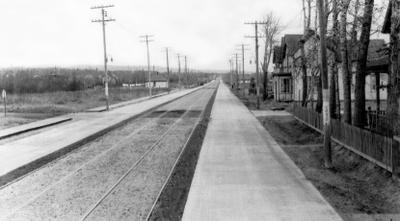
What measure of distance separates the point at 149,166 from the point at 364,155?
21.9 ft

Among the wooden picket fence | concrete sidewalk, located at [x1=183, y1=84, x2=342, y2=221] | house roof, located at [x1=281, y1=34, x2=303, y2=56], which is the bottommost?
concrete sidewalk, located at [x1=183, y1=84, x2=342, y2=221]

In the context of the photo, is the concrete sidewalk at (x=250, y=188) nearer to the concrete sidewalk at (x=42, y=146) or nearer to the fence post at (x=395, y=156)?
the fence post at (x=395, y=156)

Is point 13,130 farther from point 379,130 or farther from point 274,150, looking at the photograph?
point 379,130

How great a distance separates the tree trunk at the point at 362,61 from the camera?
50.7ft

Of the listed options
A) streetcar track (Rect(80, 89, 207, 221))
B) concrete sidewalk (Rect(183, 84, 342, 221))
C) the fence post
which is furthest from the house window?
the fence post

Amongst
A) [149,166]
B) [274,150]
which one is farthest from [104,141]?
[274,150]

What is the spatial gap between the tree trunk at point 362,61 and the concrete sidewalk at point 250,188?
125 inches

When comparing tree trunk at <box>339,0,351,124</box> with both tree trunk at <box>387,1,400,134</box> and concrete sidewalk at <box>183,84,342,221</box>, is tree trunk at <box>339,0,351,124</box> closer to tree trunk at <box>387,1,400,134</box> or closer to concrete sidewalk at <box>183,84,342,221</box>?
concrete sidewalk at <box>183,84,342,221</box>

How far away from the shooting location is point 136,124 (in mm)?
27641

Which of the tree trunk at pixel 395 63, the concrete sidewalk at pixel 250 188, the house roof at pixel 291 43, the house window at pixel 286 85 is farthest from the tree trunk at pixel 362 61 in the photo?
the house window at pixel 286 85

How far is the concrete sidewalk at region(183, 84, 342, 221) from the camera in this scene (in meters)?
9.05

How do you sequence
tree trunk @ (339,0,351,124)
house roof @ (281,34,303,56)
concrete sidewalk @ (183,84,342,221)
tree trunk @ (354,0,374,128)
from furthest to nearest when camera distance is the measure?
Answer: house roof @ (281,34,303,56) < tree trunk @ (339,0,351,124) < tree trunk @ (354,0,374,128) < concrete sidewalk @ (183,84,342,221)

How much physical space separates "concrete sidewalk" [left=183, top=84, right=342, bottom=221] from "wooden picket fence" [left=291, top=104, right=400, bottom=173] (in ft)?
6.47

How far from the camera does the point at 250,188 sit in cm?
1120
